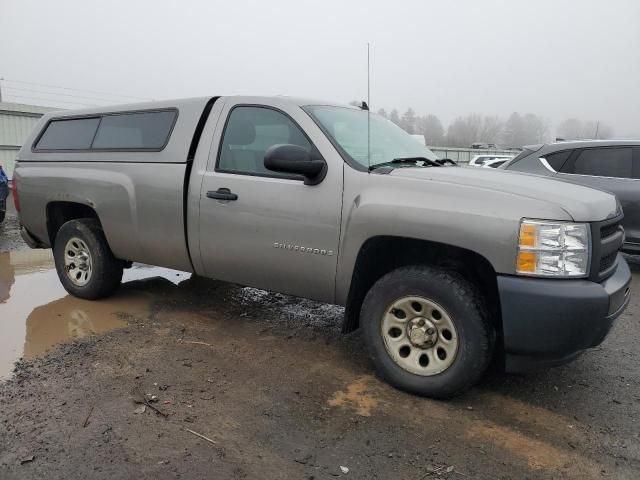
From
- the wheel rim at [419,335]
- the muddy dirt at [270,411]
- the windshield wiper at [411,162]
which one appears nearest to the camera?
the muddy dirt at [270,411]

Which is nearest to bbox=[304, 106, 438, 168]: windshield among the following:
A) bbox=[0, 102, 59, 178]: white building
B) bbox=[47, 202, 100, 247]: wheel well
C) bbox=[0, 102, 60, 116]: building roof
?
bbox=[47, 202, 100, 247]: wheel well

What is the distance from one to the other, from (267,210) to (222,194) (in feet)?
1.41

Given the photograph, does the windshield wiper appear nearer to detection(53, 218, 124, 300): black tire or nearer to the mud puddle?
the mud puddle

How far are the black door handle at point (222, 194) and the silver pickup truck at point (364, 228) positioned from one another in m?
0.01

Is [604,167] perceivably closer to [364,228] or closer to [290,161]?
[364,228]

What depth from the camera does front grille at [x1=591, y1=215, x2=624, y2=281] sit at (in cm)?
281

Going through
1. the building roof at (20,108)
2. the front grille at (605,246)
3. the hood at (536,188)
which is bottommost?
the front grille at (605,246)

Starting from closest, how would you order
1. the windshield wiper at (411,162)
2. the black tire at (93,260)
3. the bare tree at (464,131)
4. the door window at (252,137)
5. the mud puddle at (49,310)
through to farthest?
the windshield wiper at (411,162) < the door window at (252,137) < the mud puddle at (49,310) < the black tire at (93,260) < the bare tree at (464,131)

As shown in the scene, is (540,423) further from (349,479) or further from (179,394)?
(179,394)

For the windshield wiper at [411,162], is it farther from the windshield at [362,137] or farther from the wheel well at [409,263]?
the wheel well at [409,263]

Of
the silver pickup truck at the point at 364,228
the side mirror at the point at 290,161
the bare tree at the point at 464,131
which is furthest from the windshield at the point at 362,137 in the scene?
the bare tree at the point at 464,131

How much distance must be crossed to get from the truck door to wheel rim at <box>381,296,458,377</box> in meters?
0.51

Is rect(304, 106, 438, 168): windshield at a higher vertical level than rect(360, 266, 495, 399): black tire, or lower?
higher

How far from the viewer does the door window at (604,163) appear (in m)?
6.59
